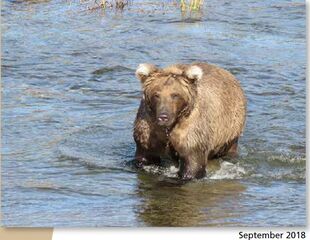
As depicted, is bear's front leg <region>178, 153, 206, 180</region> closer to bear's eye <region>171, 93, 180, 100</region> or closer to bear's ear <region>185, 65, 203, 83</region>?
bear's eye <region>171, 93, 180, 100</region>

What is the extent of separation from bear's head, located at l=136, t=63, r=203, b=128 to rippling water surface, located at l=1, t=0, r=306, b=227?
761 millimetres

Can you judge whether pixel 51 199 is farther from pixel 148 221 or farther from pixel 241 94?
pixel 241 94

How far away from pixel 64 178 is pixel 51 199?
24.4 inches

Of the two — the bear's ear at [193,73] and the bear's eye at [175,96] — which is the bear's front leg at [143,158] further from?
the bear's ear at [193,73]

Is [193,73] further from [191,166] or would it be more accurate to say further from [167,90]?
A: [191,166]

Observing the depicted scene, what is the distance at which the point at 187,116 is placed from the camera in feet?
30.7

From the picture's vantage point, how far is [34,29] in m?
14.4

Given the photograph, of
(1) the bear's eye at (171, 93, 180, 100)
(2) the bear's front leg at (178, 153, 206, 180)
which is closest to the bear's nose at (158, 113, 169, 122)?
(1) the bear's eye at (171, 93, 180, 100)

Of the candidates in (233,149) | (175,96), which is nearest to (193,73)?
(175,96)

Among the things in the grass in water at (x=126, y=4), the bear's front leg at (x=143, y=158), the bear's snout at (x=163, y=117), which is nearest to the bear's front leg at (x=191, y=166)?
the bear's front leg at (x=143, y=158)

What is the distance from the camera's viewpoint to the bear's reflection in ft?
28.0

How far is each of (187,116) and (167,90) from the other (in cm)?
48

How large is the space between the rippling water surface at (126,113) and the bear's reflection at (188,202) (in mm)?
11

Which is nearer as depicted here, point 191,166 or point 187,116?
point 187,116
